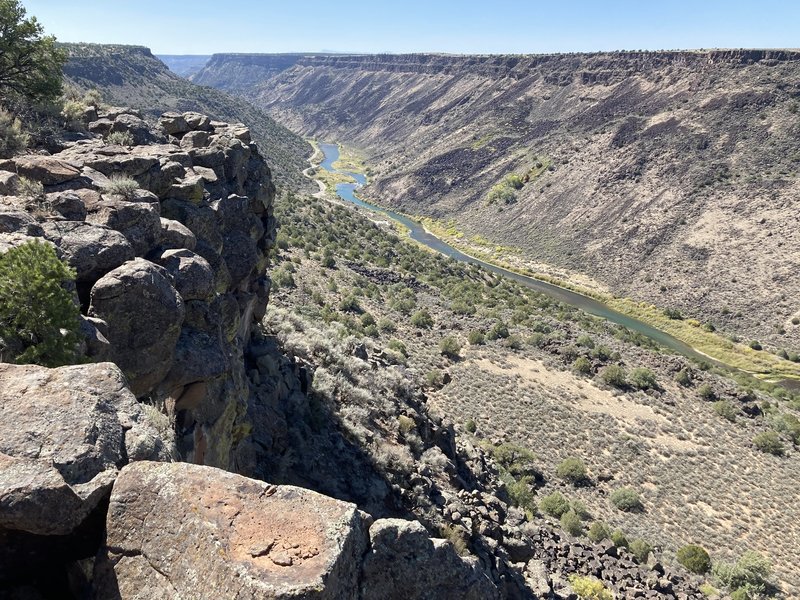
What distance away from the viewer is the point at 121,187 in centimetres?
1226

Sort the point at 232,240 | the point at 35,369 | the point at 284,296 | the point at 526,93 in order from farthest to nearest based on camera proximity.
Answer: the point at 526,93 → the point at 284,296 → the point at 232,240 → the point at 35,369

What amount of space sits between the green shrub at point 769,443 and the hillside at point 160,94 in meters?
79.4

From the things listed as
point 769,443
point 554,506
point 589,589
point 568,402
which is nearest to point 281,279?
point 568,402

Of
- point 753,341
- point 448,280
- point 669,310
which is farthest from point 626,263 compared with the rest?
point 448,280

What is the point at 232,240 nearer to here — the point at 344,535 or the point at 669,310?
the point at 344,535

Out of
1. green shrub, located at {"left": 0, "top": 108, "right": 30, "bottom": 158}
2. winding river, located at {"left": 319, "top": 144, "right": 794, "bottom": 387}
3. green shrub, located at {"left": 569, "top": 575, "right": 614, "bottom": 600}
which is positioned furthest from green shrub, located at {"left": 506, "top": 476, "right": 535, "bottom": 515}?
winding river, located at {"left": 319, "top": 144, "right": 794, "bottom": 387}

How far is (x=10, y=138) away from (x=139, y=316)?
859cm

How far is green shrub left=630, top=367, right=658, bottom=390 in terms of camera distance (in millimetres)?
37156

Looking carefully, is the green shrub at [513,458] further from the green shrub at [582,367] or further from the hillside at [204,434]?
the green shrub at [582,367]

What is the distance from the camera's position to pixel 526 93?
439 feet

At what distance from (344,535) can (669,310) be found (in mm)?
64804

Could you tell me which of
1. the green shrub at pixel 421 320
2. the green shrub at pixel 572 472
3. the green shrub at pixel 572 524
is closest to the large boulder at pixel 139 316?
the green shrub at pixel 572 524

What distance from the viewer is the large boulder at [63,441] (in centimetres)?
546

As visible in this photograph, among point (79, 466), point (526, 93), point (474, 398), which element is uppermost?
point (526, 93)
